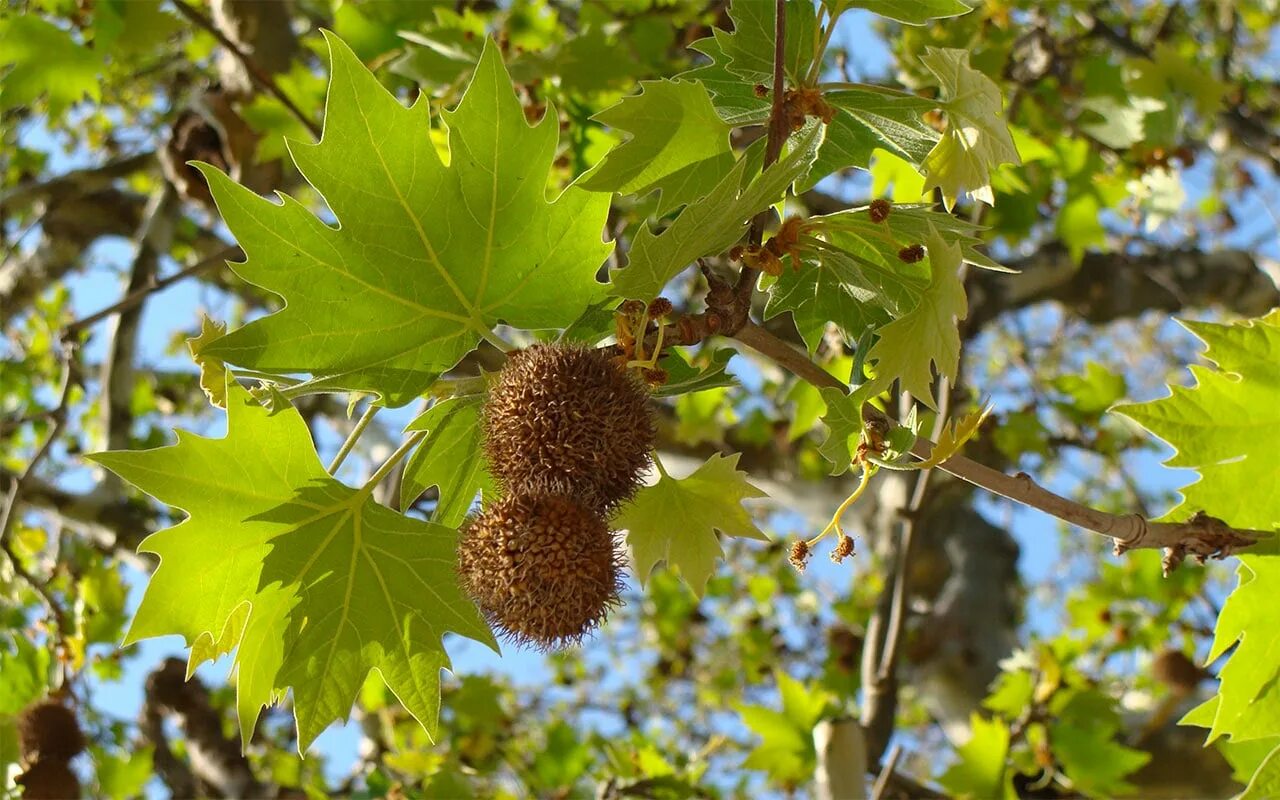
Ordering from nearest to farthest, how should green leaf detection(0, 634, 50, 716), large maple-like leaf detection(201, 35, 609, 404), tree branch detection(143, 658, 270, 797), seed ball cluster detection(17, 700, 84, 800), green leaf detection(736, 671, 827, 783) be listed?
large maple-like leaf detection(201, 35, 609, 404) → seed ball cluster detection(17, 700, 84, 800) → green leaf detection(736, 671, 827, 783) → green leaf detection(0, 634, 50, 716) → tree branch detection(143, 658, 270, 797)

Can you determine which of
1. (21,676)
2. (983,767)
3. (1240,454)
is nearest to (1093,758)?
(983,767)

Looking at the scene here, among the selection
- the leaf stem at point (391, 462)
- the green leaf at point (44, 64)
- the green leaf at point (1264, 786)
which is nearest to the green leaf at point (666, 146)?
the leaf stem at point (391, 462)

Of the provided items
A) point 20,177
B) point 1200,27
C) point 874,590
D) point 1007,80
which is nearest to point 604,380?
point 1007,80

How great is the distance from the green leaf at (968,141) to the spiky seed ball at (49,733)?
12.1 ft

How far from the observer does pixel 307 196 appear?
27.6 ft

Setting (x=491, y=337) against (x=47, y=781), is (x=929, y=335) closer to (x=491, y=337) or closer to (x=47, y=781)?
(x=491, y=337)

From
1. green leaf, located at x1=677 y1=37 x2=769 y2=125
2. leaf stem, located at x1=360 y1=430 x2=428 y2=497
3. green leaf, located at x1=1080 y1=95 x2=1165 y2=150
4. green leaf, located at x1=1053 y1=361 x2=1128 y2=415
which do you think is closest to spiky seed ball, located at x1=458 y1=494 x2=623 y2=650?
leaf stem, located at x1=360 y1=430 x2=428 y2=497

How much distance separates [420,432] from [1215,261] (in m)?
6.58

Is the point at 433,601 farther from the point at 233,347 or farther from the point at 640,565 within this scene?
the point at 233,347

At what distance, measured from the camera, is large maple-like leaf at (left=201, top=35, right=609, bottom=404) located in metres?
1.95

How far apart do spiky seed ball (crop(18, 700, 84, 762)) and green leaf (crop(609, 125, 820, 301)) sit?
330 centimetres

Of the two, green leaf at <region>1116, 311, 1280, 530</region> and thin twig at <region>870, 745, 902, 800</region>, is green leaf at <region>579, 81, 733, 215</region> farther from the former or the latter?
thin twig at <region>870, 745, 902, 800</region>

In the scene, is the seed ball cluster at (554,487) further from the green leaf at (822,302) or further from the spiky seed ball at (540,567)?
the green leaf at (822,302)

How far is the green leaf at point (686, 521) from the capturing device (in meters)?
2.20
